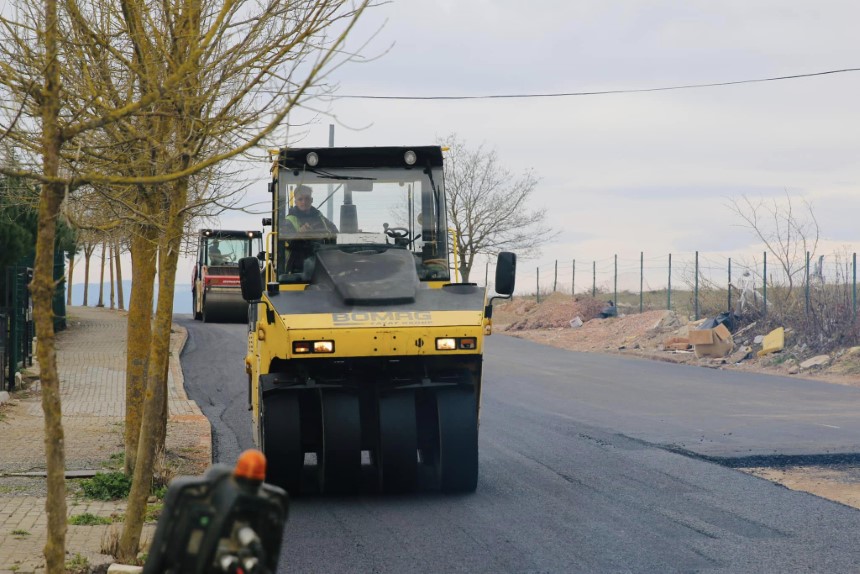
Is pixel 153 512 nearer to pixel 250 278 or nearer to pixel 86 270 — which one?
pixel 250 278

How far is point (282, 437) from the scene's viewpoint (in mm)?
10086

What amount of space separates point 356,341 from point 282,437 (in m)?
1.11

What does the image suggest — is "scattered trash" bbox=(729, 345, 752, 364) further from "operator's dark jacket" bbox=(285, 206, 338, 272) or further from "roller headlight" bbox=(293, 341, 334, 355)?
"roller headlight" bbox=(293, 341, 334, 355)

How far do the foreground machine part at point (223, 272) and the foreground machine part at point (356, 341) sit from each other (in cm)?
2493

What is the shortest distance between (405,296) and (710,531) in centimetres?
332

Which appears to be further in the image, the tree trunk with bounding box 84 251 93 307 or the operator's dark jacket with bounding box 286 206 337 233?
the tree trunk with bounding box 84 251 93 307

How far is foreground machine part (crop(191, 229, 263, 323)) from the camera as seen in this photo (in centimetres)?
3722

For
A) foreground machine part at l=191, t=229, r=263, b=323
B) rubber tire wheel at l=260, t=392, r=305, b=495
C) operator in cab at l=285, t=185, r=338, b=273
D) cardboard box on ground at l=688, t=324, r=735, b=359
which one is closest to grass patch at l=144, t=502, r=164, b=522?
rubber tire wheel at l=260, t=392, r=305, b=495

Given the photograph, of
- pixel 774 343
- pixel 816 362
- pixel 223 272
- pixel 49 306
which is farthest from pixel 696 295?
pixel 49 306

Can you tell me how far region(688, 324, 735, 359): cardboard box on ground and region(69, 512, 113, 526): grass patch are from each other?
76.8ft

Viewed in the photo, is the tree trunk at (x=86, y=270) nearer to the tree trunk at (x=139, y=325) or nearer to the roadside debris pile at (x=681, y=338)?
the roadside debris pile at (x=681, y=338)

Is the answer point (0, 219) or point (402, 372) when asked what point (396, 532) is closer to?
point (402, 372)

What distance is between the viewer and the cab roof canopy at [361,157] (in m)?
11.0

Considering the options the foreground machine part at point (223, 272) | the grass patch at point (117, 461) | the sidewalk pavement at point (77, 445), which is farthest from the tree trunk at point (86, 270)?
the grass patch at point (117, 461)
